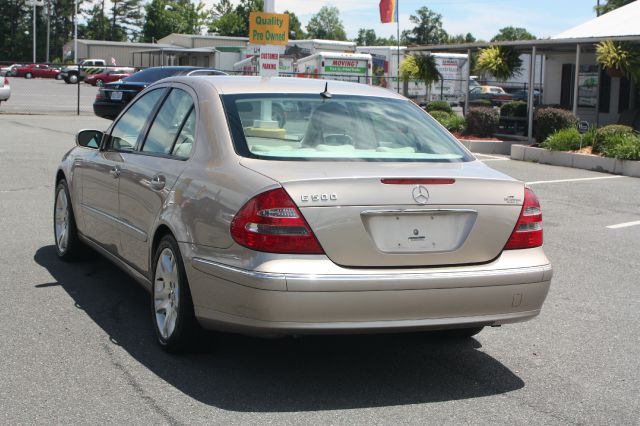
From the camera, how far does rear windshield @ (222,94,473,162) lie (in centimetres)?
504

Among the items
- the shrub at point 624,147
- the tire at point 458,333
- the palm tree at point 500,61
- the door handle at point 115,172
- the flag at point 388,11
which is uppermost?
the flag at point 388,11

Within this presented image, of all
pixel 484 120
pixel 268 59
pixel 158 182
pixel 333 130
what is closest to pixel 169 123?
pixel 158 182

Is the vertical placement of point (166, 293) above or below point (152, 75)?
below

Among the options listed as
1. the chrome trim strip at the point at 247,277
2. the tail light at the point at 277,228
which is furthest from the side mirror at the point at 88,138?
the tail light at the point at 277,228

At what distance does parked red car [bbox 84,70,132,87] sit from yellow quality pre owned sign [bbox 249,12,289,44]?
43803mm

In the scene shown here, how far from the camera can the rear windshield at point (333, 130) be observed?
5.04 meters

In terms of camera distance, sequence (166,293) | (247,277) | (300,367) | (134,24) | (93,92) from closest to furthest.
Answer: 1. (247,277)
2. (300,367)
3. (166,293)
4. (93,92)
5. (134,24)

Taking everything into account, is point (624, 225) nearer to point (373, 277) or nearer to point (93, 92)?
point (373, 277)

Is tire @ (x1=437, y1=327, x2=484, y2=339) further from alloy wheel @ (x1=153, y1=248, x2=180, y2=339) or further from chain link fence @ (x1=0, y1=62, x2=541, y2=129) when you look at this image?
chain link fence @ (x1=0, y1=62, x2=541, y2=129)

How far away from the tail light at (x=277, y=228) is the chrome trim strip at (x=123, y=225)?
52.7 inches

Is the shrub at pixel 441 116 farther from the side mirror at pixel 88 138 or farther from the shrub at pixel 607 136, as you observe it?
the side mirror at pixel 88 138

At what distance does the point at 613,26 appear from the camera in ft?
74.2

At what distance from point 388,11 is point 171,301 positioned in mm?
28860

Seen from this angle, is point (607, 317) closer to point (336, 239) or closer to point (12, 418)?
point (336, 239)
